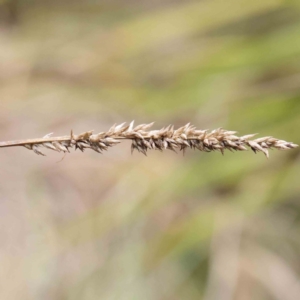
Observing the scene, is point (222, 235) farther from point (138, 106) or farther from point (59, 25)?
point (59, 25)

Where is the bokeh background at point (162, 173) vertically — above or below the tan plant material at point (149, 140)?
above

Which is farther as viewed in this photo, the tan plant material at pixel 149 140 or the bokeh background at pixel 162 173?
the bokeh background at pixel 162 173

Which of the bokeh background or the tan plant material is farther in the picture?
the bokeh background

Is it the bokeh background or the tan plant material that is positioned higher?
the bokeh background

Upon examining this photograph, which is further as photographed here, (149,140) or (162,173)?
(162,173)

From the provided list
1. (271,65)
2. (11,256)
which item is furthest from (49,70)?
(271,65)

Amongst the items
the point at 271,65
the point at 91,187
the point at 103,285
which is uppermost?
the point at 271,65

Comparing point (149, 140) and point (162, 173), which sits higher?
point (162, 173)

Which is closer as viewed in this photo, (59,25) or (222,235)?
(222,235)
